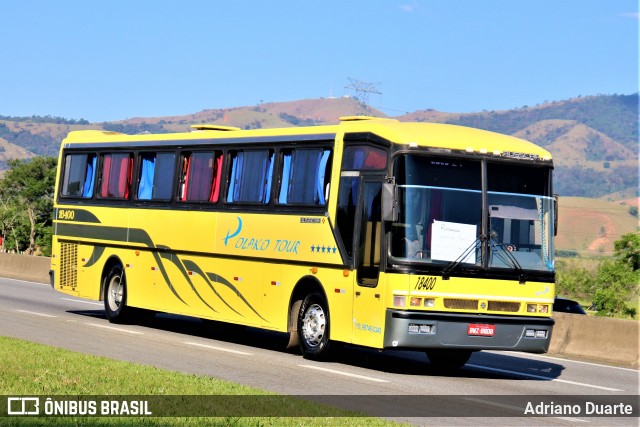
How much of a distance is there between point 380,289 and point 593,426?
4580 millimetres

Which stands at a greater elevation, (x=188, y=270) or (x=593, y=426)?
(x=188, y=270)

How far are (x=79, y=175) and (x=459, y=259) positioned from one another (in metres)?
11.3

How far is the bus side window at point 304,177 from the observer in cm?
1830

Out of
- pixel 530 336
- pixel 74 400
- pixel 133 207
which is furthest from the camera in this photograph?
pixel 133 207

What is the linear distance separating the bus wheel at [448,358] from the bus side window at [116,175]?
25.3 ft

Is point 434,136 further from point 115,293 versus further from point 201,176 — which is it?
point 115,293

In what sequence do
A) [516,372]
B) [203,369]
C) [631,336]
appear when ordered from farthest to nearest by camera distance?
[631,336], [516,372], [203,369]

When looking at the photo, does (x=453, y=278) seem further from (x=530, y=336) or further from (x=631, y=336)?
(x=631, y=336)

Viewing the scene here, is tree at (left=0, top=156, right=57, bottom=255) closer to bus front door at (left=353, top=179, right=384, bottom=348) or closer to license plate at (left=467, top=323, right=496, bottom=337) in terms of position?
bus front door at (left=353, top=179, right=384, bottom=348)

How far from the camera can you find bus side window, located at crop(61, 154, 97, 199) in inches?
988

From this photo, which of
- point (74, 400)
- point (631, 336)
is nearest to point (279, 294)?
point (631, 336)

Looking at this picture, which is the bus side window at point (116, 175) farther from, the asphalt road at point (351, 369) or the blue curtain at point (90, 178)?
the asphalt road at point (351, 369)

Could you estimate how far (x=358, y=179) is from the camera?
17.4m

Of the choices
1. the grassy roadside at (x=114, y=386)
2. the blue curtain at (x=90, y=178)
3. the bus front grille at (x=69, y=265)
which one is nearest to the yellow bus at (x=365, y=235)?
the blue curtain at (x=90, y=178)
